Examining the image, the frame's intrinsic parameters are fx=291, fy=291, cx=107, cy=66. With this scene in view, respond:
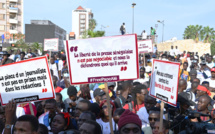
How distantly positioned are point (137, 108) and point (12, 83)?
232 cm

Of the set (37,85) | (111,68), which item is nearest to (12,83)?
(37,85)

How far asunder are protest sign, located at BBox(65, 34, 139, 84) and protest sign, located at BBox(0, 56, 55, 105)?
0.39 metres

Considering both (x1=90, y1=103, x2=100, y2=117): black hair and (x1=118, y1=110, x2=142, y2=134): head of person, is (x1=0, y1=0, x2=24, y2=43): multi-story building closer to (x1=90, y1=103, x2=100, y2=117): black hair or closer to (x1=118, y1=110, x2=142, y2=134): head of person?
(x1=90, y1=103, x2=100, y2=117): black hair

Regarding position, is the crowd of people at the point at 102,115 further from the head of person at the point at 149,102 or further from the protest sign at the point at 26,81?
the protest sign at the point at 26,81

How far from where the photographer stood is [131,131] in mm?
3221

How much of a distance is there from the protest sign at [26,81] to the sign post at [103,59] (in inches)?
15.2

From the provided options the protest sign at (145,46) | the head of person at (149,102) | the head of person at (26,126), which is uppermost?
the protest sign at (145,46)

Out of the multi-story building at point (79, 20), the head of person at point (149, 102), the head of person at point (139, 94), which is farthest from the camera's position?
the multi-story building at point (79, 20)

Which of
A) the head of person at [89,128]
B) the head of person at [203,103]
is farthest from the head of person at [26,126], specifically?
the head of person at [203,103]

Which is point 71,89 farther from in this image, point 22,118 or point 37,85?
point 22,118

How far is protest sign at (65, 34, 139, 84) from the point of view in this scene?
4.31 m

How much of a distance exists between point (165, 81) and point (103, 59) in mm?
1020

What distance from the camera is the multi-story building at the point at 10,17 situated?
291ft

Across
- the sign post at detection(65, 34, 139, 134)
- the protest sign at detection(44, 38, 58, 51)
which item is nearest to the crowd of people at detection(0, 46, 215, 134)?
the sign post at detection(65, 34, 139, 134)
